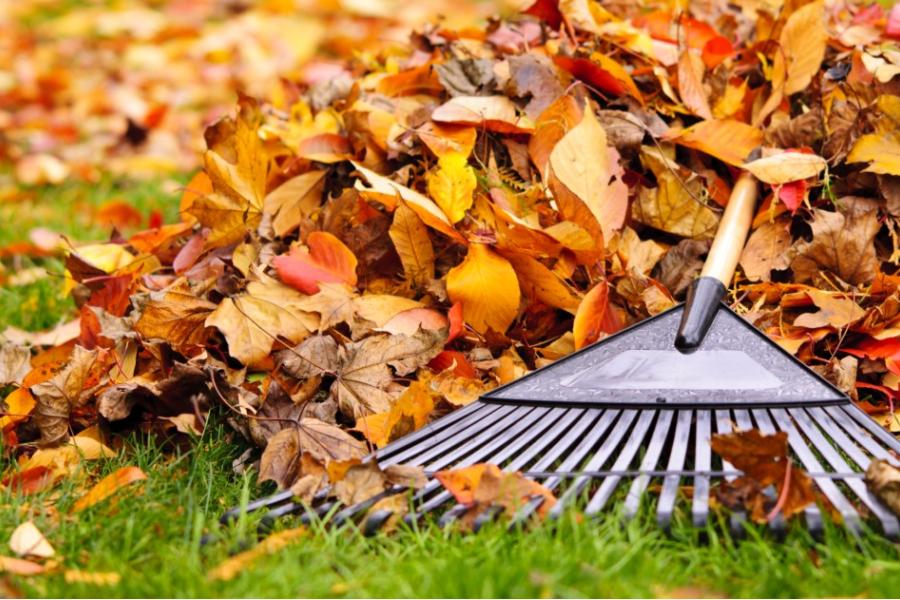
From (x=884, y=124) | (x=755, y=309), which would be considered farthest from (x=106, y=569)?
(x=884, y=124)

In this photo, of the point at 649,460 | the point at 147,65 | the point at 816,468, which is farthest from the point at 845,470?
the point at 147,65

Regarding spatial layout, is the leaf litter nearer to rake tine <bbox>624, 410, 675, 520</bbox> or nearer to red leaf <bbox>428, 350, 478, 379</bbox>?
red leaf <bbox>428, 350, 478, 379</bbox>

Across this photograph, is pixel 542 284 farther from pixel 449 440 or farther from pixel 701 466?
pixel 701 466

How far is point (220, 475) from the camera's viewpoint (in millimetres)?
1639

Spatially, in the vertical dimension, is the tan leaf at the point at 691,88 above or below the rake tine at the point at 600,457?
above

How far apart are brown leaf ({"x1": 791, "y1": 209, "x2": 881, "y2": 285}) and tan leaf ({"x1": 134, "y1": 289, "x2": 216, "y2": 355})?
1065 mm

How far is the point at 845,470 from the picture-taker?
4.64 ft

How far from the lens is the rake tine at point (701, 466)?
131 centimetres

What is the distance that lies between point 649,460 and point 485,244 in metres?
0.54

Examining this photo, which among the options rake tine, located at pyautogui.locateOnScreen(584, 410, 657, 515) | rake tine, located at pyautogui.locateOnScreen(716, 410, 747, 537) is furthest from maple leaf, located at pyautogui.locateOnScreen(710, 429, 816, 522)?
rake tine, located at pyautogui.locateOnScreen(584, 410, 657, 515)

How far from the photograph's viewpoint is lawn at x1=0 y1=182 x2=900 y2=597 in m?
1.24

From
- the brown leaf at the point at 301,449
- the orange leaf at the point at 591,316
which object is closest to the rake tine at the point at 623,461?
the orange leaf at the point at 591,316

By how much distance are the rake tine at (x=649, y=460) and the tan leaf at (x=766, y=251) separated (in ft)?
1.50

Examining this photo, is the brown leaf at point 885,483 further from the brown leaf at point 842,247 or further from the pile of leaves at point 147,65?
the pile of leaves at point 147,65
